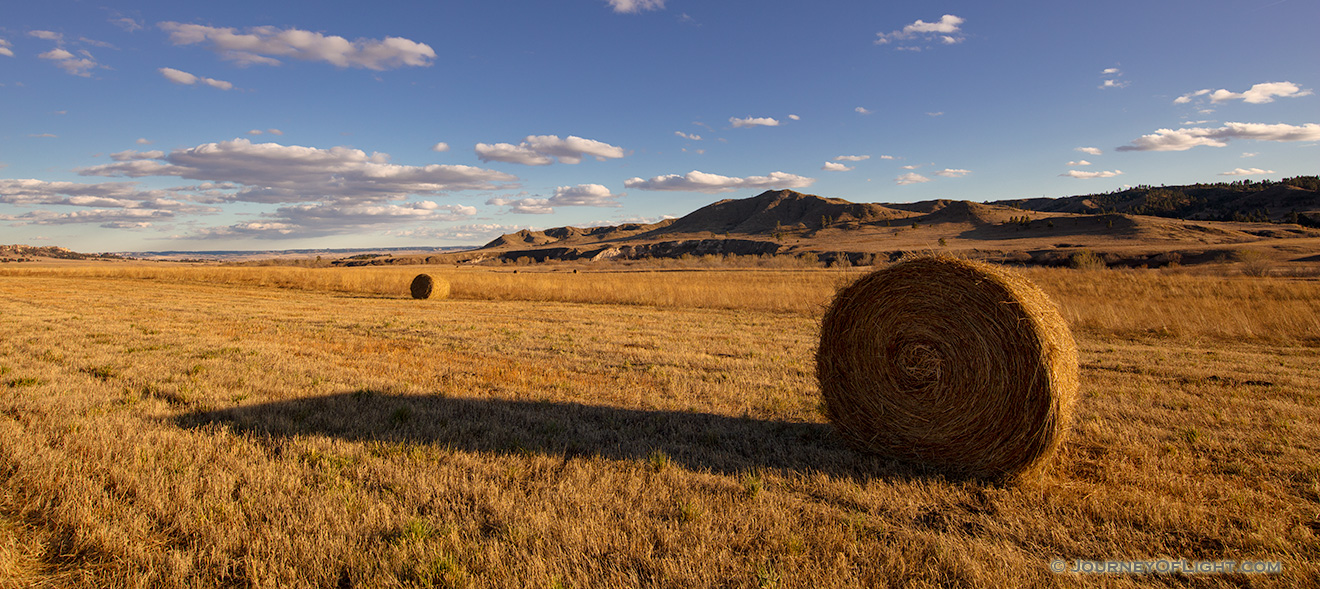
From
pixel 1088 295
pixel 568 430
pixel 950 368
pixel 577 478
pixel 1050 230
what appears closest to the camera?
pixel 577 478

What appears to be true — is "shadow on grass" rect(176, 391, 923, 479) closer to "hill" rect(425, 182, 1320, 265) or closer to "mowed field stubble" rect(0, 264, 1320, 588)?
"mowed field stubble" rect(0, 264, 1320, 588)

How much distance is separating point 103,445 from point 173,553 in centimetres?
296

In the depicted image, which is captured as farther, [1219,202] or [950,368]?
[1219,202]

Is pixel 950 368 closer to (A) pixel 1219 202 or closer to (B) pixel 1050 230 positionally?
(B) pixel 1050 230

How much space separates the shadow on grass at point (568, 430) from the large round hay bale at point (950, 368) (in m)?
0.46

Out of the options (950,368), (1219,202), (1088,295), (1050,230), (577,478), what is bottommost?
(1088,295)

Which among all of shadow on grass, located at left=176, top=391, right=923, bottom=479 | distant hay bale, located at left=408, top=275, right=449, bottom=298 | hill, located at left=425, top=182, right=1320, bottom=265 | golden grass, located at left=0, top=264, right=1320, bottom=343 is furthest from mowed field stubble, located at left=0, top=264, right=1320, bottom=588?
distant hay bale, located at left=408, top=275, right=449, bottom=298

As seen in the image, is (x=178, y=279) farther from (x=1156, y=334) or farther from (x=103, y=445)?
(x=1156, y=334)

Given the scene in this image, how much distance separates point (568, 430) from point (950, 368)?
4309 millimetres

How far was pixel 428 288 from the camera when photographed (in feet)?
103

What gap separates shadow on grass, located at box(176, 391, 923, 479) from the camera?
19.6 feet

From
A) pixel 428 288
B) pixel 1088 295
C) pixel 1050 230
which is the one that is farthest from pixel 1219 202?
pixel 428 288

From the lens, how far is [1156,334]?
16.0 m

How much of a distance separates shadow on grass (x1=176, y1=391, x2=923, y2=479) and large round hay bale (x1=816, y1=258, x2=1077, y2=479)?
0.46 m
